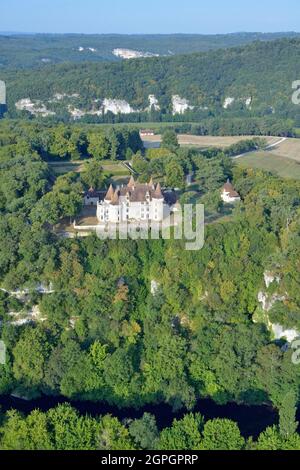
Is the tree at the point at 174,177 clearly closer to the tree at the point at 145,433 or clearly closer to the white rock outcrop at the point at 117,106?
the tree at the point at 145,433

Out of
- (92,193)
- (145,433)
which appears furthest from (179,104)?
(145,433)

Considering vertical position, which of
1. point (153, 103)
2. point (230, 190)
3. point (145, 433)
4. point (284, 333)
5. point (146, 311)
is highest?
point (153, 103)

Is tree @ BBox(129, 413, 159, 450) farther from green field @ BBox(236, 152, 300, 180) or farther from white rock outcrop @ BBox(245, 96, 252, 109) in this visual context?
white rock outcrop @ BBox(245, 96, 252, 109)

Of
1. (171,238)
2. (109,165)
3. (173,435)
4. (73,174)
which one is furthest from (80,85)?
(173,435)

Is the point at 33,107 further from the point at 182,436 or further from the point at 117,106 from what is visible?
the point at 182,436

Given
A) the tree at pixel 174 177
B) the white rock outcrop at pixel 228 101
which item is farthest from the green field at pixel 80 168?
the white rock outcrop at pixel 228 101
